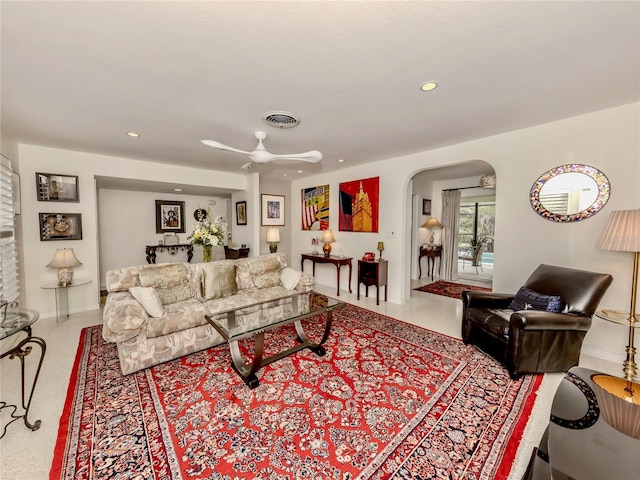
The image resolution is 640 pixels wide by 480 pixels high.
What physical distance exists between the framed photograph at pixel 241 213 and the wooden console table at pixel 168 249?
1.48 meters

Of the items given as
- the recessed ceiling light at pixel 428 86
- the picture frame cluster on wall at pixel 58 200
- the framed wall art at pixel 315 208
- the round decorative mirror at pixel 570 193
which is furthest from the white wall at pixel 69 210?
the round decorative mirror at pixel 570 193

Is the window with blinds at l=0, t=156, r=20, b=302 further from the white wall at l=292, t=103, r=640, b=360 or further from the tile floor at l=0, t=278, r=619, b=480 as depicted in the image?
the white wall at l=292, t=103, r=640, b=360

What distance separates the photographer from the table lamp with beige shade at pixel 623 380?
3.94 ft

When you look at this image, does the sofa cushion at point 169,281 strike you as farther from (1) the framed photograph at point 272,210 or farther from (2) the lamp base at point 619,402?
(2) the lamp base at point 619,402

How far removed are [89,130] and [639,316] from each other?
5881 mm

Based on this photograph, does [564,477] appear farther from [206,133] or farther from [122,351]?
[206,133]

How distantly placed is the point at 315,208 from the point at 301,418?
14.8 ft

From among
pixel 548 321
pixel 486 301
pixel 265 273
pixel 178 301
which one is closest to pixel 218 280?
pixel 178 301

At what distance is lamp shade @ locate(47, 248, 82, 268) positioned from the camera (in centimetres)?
357

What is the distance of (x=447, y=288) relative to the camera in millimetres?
5512

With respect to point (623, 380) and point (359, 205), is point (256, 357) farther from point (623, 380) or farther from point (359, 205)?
point (359, 205)

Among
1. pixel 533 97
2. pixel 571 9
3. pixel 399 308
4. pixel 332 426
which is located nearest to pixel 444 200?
pixel 399 308

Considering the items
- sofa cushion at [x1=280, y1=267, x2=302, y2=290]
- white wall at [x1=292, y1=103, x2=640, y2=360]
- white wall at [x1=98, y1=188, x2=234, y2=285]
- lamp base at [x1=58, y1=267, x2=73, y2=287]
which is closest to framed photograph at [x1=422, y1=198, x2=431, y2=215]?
white wall at [x1=292, y1=103, x2=640, y2=360]

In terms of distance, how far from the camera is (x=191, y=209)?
21.5 ft
